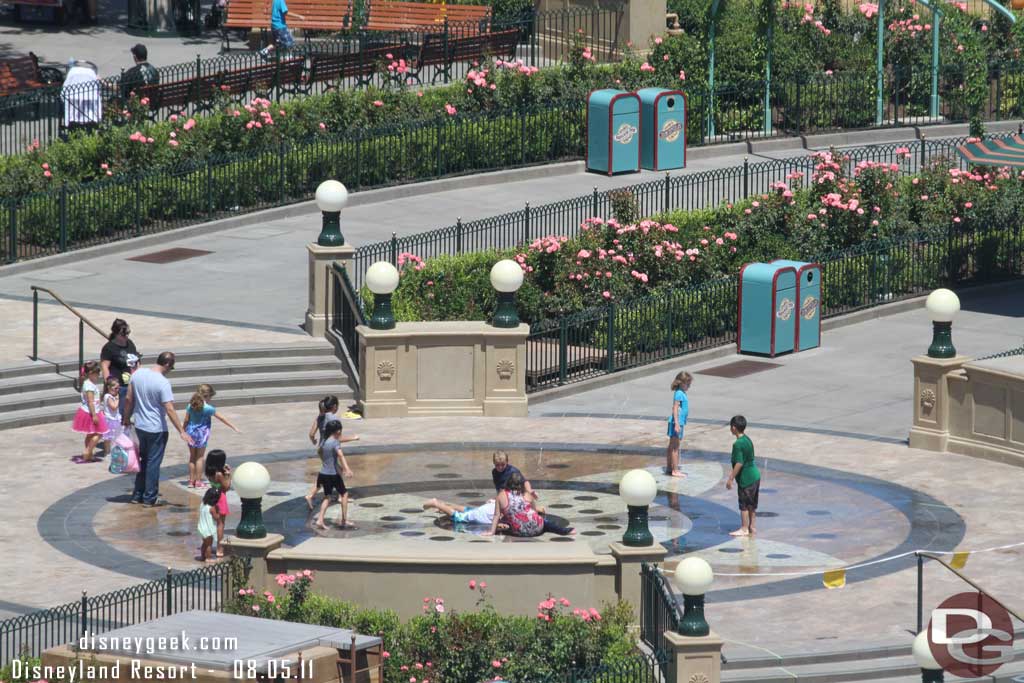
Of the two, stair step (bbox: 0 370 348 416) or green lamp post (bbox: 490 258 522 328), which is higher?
green lamp post (bbox: 490 258 522 328)

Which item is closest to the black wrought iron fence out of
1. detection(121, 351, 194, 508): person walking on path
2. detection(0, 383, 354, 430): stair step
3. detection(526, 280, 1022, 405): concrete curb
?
detection(121, 351, 194, 508): person walking on path

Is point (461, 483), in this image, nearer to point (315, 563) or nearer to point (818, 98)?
point (315, 563)

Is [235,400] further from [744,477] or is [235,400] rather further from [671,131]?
[671,131]

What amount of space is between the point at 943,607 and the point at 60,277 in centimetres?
1787

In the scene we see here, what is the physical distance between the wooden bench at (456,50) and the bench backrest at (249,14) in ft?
15.1

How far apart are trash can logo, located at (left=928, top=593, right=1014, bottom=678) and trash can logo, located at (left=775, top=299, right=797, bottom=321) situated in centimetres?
1167

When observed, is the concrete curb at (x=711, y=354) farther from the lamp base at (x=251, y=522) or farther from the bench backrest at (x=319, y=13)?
the bench backrest at (x=319, y=13)

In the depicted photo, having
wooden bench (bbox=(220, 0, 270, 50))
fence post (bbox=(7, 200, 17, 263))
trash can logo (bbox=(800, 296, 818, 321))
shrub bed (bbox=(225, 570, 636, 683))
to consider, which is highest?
wooden bench (bbox=(220, 0, 270, 50))

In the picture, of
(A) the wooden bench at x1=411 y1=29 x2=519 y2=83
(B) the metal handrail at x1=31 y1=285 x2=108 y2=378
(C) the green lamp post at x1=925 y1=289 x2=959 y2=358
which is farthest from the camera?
(A) the wooden bench at x1=411 y1=29 x2=519 y2=83

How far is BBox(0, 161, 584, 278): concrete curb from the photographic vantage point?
1364 inches

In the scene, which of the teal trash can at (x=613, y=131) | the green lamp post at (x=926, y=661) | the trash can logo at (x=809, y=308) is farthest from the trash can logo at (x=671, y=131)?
the green lamp post at (x=926, y=661)

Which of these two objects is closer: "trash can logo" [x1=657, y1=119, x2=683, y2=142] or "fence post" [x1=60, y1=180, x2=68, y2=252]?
"fence post" [x1=60, y1=180, x2=68, y2=252]

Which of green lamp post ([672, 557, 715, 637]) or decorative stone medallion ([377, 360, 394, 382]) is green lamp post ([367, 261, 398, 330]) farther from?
green lamp post ([672, 557, 715, 637])

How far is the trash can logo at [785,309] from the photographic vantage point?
32125 millimetres
